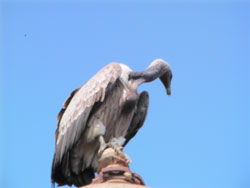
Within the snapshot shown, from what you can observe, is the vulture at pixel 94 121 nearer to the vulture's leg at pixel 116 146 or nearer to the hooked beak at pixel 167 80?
the vulture's leg at pixel 116 146

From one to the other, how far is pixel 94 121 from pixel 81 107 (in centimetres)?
39

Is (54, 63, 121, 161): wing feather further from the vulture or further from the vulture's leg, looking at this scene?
the vulture's leg

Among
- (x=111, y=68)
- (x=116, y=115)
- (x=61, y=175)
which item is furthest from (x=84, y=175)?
(x=111, y=68)

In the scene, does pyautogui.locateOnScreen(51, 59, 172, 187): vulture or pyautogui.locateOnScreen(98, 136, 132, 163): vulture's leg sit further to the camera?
pyautogui.locateOnScreen(51, 59, 172, 187): vulture

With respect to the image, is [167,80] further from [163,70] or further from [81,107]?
[81,107]

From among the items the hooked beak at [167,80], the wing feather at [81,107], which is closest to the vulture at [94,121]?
the wing feather at [81,107]

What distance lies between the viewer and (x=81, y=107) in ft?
40.3

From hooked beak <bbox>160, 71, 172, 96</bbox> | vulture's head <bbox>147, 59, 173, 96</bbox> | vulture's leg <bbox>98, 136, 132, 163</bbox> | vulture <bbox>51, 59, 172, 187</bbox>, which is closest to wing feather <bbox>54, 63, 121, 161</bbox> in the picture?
→ vulture <bbox>51, 59, 172, 187</bbox>

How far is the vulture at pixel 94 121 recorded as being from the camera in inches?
474

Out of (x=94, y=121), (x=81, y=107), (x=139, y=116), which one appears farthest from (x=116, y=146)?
(x=139, y=116)

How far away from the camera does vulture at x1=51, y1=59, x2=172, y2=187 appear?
39.5 feet

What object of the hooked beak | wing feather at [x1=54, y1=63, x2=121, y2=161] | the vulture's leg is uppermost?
the hooked beak

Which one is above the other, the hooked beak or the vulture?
the hooked beak

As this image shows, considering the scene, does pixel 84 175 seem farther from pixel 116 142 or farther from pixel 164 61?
pixel 164 61
